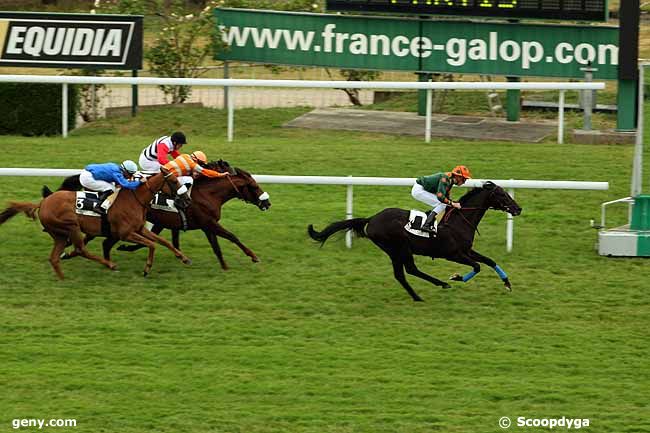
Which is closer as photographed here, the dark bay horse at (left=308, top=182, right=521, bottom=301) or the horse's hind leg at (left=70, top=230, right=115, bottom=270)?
the dark bay horse at (left=308, top=182, right=521, bottom=301)

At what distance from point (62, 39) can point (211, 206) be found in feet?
17.5

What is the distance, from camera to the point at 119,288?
9.34 meters

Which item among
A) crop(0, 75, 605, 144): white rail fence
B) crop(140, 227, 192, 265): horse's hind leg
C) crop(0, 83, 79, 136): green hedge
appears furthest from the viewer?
crop(0, 83, 79, 136): green hedge

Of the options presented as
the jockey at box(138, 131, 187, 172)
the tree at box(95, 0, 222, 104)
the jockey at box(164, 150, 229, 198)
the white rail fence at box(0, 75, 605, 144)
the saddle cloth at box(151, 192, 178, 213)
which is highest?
the tree at box(95, 0, 222, 104)

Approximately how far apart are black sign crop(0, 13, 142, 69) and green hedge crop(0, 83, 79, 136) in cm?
74

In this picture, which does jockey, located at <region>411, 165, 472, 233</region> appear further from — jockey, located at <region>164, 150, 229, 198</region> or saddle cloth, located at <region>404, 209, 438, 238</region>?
jockey, located at <region>164, 150, 229, 198</region>

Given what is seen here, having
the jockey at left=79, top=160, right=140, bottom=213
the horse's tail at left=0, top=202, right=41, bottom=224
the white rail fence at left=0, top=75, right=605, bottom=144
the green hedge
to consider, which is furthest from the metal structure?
the green hedge

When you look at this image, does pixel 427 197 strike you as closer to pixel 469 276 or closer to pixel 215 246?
pixel 469 276

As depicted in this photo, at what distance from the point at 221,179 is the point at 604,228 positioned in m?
3.01

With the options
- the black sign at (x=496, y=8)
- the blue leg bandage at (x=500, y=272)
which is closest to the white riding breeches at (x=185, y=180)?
the blue leg bandage at (x=500, y=272)

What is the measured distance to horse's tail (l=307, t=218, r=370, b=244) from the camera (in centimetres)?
945

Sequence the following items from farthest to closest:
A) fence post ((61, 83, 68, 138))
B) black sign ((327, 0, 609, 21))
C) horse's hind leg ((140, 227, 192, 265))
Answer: black sign ((327, 0, 609, 21)), fence post ((61, 83, 68, 138)), horse's hind leg ((140, 227, 192, 265))

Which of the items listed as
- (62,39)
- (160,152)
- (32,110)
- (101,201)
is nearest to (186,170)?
(160,152)

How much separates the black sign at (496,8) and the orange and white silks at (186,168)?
5077 mm
